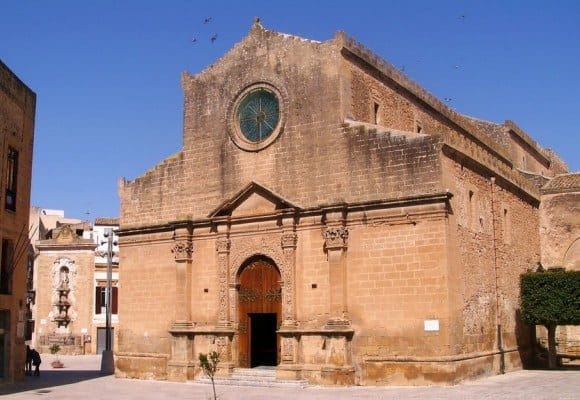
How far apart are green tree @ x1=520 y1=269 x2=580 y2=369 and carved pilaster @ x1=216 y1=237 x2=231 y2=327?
10046 millimetres

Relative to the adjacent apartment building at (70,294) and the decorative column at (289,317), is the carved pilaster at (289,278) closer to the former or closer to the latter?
the decorative column at (289,317)

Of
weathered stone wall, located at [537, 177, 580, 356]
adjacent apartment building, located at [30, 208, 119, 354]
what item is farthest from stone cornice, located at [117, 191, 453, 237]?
adjacent apartment building, located at [30, 208, 119, 354]

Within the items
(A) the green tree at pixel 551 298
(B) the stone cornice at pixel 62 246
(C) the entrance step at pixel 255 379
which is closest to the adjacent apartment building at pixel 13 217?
(C) the entrance step at pixel 255 379

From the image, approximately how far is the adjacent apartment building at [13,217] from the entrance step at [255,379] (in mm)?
5892

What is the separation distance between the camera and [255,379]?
2245cm

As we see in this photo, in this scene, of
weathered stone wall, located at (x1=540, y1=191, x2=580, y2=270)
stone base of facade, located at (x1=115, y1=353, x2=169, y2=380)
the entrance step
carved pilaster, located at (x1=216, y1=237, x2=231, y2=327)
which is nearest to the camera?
the entrance step

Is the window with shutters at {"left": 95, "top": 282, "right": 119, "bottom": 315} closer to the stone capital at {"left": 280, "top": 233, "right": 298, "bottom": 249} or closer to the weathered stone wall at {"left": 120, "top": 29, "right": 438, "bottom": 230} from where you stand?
the weathered stone wall at {"left": 120, "top": 29, "right": 438, "bottom": 230}

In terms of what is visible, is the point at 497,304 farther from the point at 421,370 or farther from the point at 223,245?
the point at 223,245

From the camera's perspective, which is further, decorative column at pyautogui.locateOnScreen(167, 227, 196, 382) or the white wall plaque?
decorative column at pyautogui.locateOnScreen(167, 227, 196, 382)

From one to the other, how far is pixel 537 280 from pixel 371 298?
7324mm

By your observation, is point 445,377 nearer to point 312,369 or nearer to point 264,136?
point 312,369

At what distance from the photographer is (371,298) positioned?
21.2 m

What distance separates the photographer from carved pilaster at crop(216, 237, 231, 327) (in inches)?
942

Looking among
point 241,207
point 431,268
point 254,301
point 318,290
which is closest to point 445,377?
point 431,268
